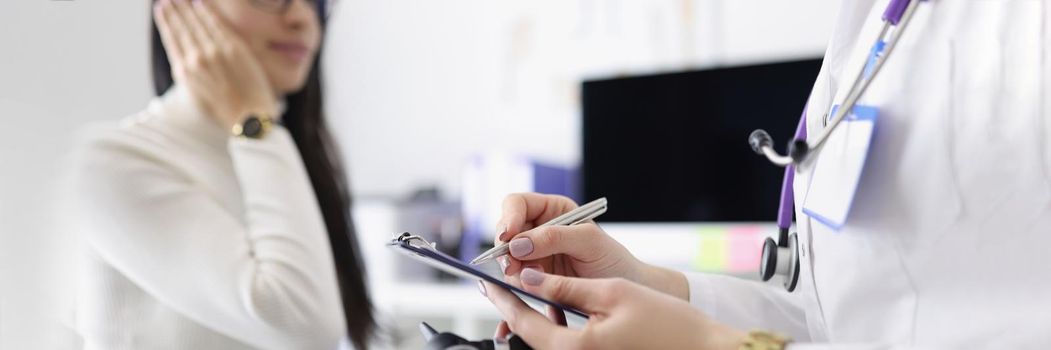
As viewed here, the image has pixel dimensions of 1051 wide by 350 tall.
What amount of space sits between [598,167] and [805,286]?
1.13 metres

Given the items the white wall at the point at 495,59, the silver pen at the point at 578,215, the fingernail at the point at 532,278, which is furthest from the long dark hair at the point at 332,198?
the white wall at the point at 495,59

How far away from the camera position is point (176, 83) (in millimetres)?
999

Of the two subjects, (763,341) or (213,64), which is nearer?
(763,341)

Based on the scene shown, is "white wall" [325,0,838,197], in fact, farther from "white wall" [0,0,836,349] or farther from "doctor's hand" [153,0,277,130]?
"doctor's hand" [153,0,277,130]

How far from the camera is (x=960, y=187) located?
456mm

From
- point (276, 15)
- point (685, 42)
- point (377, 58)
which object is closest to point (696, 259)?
point (685, 42)

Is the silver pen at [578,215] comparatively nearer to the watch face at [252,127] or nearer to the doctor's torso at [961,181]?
the doctor's torso at [961,181]

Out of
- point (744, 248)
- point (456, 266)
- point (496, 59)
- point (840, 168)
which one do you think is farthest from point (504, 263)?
point (496, 59)

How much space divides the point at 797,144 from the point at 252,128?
2.32 ft

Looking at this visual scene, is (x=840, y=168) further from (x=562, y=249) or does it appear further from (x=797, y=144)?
(x=562, y=249)

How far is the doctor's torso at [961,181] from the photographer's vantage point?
17.8 inches

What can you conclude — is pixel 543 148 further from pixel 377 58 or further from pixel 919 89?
pixel 919 89

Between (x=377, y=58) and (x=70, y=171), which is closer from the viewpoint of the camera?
(x=70, y=171)

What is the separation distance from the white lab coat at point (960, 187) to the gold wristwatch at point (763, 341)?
2 centimetres
